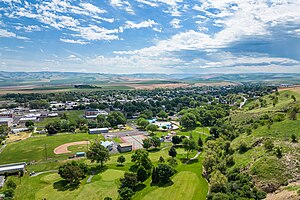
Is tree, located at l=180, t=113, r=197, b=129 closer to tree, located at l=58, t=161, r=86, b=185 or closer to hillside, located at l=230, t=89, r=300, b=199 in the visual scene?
hillside, located at l=230, t=89, r=300, b=199

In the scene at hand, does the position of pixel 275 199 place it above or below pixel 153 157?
above

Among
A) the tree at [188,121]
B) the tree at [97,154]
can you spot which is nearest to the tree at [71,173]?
the tree at [97,154]

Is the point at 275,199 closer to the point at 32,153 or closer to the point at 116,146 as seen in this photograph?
the point at 116,146

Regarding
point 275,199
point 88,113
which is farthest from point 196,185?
point 88,113

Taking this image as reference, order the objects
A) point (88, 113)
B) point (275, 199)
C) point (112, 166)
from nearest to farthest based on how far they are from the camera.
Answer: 1. point (275, 199)
2. point (112, 166)
3. point (88, 113)

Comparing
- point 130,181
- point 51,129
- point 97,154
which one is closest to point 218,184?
point 130,181

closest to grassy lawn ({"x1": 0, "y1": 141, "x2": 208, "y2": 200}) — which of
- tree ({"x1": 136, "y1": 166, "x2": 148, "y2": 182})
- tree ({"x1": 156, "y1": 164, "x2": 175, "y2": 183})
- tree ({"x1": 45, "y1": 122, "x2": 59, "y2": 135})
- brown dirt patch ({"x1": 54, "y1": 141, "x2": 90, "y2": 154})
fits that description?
tree ({"x1": 136, "y1": 166, "x2": 148, "y2": 182})
